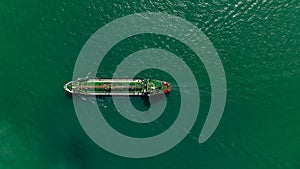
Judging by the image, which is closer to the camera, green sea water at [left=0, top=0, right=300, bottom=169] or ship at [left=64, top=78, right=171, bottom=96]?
green sea water at [left=0, top=0, right=300, bottom=169]

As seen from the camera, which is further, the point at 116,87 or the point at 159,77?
the point at 159,77

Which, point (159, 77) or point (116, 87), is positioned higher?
point (159, 77)

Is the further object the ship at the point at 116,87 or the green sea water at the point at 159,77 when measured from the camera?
the ship at the point at 116,87

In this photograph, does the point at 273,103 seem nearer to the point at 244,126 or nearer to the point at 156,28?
the point at 244,126

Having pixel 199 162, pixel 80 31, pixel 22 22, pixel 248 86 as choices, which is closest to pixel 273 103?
pixel 248 86
